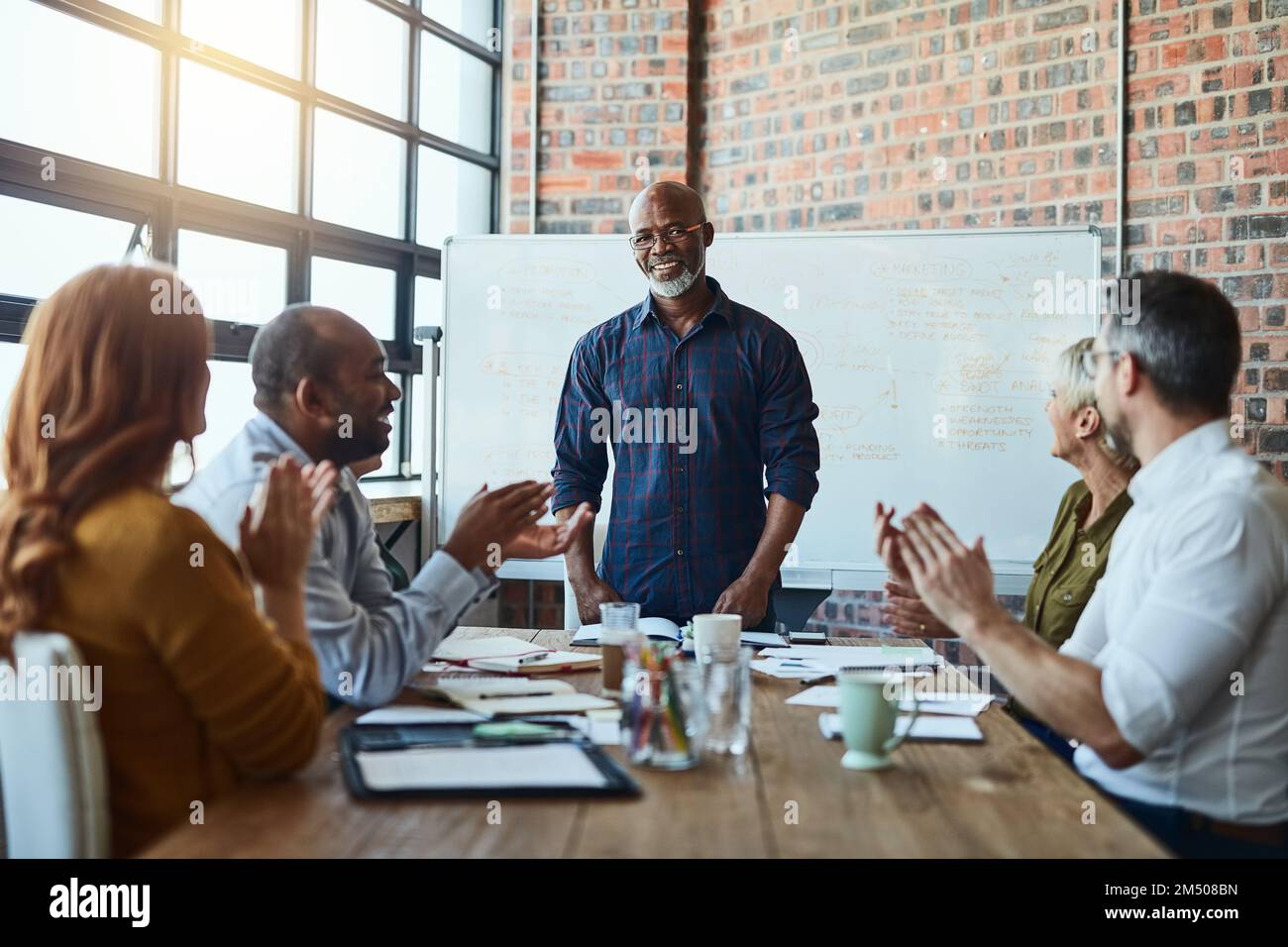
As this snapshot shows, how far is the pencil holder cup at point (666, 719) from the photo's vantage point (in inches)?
53.7

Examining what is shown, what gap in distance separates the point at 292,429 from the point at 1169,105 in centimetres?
340

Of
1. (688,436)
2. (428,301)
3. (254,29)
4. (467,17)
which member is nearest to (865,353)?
(688,436)

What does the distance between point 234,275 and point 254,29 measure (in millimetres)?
848

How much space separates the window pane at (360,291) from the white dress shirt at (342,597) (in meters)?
2.60

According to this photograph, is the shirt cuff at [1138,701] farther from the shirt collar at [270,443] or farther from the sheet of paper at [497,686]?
the shirt collar at [270,443]

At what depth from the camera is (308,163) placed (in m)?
4.21

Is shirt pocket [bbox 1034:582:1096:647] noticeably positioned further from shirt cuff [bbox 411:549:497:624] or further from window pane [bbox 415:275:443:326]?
window pane [bbox 415:275:443:326]

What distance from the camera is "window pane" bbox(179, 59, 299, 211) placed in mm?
3748

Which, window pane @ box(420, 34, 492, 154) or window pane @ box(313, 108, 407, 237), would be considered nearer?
window pane @ box(313, 108, 407, 237)

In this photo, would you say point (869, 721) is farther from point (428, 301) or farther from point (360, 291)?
point (428, 301)

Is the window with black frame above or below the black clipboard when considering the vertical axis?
above

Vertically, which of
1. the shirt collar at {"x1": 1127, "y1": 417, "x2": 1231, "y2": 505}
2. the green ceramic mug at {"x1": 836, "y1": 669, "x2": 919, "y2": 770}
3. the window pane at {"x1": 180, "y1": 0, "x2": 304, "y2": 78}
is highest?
the window pane at {"x1": 180, "y1": 0, "x2": 304, "y2": 78}

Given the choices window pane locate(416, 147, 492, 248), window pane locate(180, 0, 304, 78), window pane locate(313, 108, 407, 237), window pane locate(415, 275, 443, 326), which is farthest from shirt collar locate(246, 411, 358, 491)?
window pane locate(416, 147, 492, 248)

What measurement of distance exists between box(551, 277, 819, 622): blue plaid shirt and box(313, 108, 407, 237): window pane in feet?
6.32
